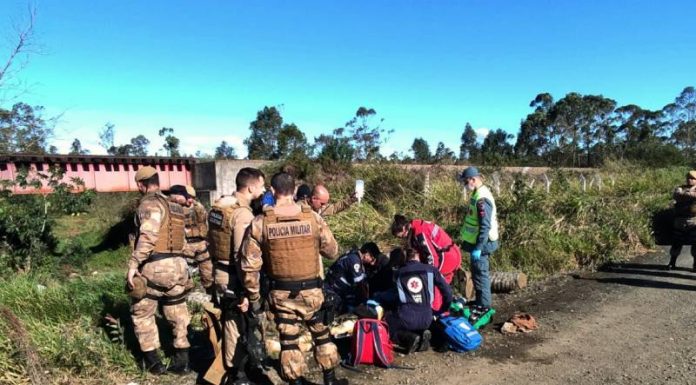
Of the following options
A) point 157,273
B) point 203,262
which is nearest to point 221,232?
point 157,273

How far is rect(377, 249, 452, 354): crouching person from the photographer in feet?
15.6

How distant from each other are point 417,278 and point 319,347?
1434mm

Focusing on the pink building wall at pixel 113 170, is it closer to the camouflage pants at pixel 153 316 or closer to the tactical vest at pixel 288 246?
the camouflage pants at pixel 153 316

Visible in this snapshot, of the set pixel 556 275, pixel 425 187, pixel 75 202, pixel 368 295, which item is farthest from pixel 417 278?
pixel 75 202

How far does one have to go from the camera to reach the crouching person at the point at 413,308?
477 centimetres

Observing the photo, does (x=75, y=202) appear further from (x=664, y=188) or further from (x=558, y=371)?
(x=664, y=188)

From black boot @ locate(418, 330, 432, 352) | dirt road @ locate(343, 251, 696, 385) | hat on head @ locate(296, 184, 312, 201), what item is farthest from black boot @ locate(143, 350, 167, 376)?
black boot @ locate(418, 330, 432, 352)

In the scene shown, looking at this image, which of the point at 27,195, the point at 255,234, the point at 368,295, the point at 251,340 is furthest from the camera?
the point at 27,195

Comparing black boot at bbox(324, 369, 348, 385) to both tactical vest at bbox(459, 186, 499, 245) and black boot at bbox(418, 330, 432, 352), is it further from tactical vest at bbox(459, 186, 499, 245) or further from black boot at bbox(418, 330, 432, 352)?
tactical vest at bbox(459, 186, 499, 245)

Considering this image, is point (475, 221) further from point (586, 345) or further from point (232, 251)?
point (232, 251)

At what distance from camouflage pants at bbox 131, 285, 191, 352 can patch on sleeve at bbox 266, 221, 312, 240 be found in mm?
1420

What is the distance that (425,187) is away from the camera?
1252 cm

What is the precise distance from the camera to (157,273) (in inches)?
168

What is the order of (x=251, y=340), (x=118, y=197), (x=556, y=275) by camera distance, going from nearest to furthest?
(x=251, y=340), (x=556, y=275), (x=118, y=197)
